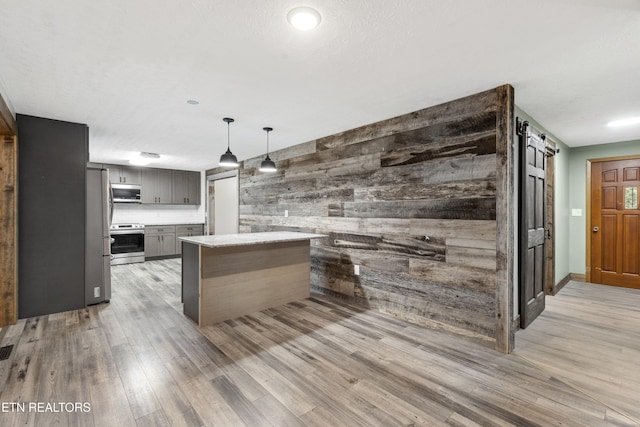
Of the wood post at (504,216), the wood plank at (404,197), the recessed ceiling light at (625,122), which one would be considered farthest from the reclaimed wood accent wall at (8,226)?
the recessed ceiling light at (625,122)

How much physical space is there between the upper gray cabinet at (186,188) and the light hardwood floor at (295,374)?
454 cm

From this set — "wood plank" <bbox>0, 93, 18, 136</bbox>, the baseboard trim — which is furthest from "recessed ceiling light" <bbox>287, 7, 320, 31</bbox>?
the baseboard trim

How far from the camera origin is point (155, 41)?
196cm

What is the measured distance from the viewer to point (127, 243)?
6.64m

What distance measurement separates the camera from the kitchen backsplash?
7.17 meters

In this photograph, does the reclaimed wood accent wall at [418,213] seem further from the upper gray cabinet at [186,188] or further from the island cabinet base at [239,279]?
the upper gray cabinet at [186,188]

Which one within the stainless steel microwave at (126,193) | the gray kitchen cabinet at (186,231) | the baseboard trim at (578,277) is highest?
the stainless steel microwave at (126,193)

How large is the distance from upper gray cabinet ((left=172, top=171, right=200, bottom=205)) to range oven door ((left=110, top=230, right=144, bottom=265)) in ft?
4.25

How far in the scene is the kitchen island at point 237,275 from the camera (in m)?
3.24

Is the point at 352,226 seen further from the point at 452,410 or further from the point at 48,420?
the point at 48,420

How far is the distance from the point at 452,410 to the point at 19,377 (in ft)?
10.0

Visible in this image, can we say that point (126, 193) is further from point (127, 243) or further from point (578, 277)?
point (578, 277)

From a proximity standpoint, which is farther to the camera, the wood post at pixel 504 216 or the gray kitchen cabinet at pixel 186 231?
the gray kitchen cabinet at pixel 186 231

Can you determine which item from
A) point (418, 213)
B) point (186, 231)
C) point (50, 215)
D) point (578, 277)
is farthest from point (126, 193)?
point (578, 277)
